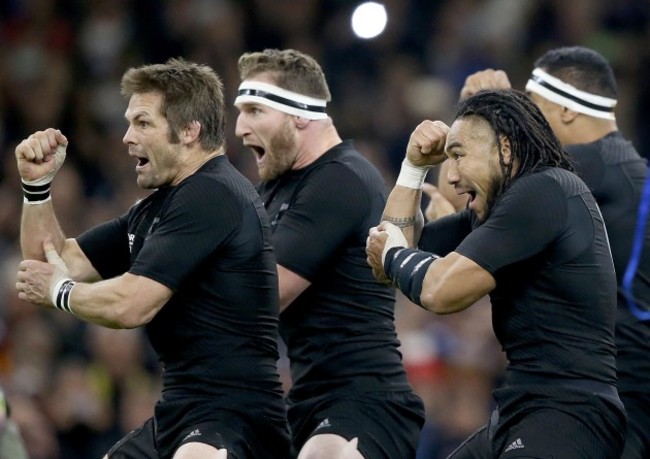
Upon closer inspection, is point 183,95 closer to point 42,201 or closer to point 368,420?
point 42,201

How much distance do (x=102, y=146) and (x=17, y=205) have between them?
1.05m

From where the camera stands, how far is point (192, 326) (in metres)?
5.27

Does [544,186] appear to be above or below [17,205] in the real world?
above

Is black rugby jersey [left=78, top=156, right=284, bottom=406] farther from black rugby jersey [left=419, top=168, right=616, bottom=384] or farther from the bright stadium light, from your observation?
the bright stadium light

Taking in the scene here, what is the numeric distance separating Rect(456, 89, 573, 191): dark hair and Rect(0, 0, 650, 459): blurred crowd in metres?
4.10

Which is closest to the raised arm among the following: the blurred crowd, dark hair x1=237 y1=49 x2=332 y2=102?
dark hair x1=237 y1=49 x2=332 y2=102

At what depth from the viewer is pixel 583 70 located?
630 centimetres

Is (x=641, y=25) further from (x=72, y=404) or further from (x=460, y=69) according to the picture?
(x=72, y=404)

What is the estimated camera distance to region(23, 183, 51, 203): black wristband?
5801 mm

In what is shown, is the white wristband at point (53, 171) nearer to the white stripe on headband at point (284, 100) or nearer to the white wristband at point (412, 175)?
the white stripe on headband at point (284, 100)

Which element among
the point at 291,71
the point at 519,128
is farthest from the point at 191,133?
the point at 519,128

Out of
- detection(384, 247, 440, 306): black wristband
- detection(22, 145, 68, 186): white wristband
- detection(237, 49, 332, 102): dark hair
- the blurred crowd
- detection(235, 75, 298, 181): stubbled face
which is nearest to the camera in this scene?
detection(384, 247, 440, 306): black wristband

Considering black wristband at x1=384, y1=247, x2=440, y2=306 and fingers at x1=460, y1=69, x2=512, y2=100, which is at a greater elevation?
fingers at x1=460, y1=69, x2=512, y2=100

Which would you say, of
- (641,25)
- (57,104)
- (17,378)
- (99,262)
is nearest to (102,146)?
(57,104)
